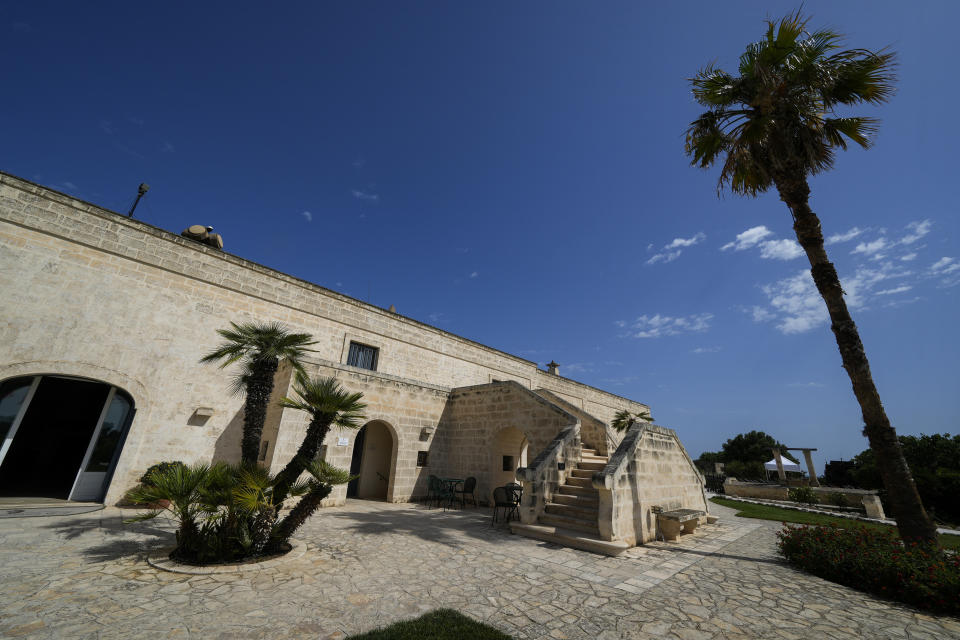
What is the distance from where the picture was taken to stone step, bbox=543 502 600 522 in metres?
7.42

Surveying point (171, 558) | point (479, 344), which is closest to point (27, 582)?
point (171, 558)

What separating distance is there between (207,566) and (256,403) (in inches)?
105

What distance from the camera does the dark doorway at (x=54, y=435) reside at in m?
12.5

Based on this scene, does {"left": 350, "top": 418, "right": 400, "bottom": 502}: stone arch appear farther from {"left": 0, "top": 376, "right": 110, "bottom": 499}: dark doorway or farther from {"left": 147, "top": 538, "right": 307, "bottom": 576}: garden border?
{"left": 0, "top": 376, "right": 110, "bottom": 499}: dark doorway

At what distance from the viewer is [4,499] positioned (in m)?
8.72

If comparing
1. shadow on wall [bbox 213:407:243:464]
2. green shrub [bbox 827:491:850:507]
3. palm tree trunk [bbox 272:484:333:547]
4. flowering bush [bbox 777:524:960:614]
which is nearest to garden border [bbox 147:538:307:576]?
palm tree trunk [bbox 272:484:333:547]

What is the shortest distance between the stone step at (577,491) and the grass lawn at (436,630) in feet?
16.2

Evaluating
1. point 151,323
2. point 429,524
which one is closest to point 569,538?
point 429,524

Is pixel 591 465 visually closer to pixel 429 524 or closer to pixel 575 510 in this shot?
pixel 575 510

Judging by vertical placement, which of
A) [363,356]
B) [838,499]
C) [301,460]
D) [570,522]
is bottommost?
[570,522]

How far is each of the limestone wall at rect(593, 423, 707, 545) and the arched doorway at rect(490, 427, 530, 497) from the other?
13.4 ft

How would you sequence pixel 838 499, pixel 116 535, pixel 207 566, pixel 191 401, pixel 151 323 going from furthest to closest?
pixel 838 499
pixel 191 401
pixel 151 323
pixel 116 535
pixel 207 566

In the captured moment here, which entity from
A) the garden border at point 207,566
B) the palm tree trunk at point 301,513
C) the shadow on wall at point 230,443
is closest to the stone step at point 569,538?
the palm tree trunk at point 301,513

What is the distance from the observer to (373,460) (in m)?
13.2
